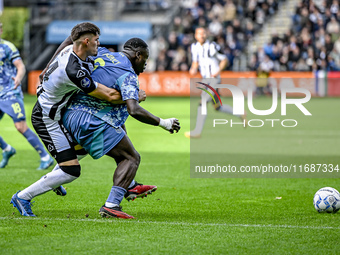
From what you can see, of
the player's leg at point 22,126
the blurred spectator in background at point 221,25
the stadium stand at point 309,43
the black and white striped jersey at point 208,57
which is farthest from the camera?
the blurred spectator in background at point 221,25

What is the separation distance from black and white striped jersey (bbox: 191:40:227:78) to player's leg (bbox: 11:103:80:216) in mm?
9339

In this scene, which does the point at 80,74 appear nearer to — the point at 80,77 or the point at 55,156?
the point at 80,77

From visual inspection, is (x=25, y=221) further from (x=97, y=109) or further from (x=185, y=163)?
(x=185, y=163)

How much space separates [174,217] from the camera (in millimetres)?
6730

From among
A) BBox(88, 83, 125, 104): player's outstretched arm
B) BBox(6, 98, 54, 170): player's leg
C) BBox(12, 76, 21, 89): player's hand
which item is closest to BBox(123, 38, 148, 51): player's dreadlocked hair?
BBox(88, 83, 125, 104): player's outstretched arm

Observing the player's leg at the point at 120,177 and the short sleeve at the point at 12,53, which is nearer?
the player's leg at the point at 120,177

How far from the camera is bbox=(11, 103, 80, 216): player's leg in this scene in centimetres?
646

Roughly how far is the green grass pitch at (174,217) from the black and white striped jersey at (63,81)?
115 centimetres

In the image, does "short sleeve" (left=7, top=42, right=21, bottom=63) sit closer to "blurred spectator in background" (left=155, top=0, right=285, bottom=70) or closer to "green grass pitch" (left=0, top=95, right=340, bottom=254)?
"green grass pitch" (left=0, top=95, right=340, bottom=254)

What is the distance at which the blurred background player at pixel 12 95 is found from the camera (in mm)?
10398

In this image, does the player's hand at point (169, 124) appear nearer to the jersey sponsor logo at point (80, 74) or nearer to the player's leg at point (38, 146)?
the jersey sponsor logo at point (80, 74)

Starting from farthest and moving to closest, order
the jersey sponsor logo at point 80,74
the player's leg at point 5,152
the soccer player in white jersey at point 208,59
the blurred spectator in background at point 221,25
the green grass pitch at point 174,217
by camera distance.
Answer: the blurred spectator in background at point 221,25 < the soccer player in white jersey at point 208,59 < the player's leg at point 5,152 < the jersey sponsor logo at point 80,74 < the green grass pitch at point 174,217

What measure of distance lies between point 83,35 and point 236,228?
2.36 meters

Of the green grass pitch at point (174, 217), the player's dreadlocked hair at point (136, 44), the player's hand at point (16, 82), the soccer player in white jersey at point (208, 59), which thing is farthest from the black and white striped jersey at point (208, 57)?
the player's dreadlocked hair at point (136, 44)
